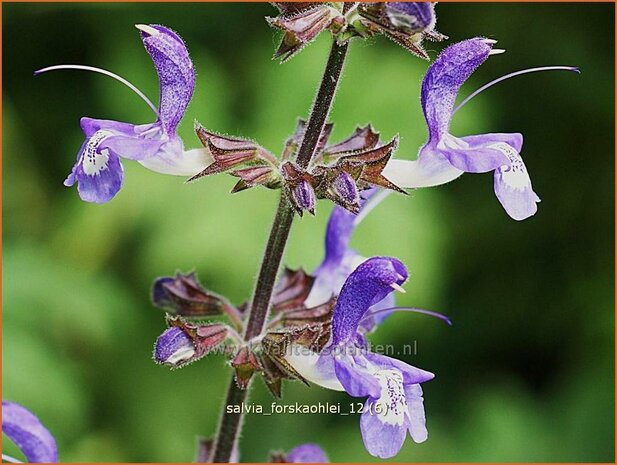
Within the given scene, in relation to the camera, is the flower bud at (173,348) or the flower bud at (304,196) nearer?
the flower bud at (304,196)

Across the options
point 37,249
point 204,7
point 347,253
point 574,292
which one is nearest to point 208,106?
point 204,7

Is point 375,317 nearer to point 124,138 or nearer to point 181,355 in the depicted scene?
point 181,355

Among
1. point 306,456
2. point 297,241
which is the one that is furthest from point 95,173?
point 297,241

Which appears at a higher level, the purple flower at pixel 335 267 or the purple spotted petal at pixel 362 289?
the purple flower at pixel 335 267

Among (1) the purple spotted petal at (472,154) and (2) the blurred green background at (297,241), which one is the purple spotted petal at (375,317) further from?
(2) the blurred green background at (297,241)

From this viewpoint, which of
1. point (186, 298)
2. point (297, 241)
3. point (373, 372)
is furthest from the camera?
point (297, 241)

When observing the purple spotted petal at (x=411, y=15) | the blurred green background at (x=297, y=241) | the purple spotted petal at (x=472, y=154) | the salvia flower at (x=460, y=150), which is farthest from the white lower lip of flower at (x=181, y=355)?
the blurred green background at (x=297, y=241)
